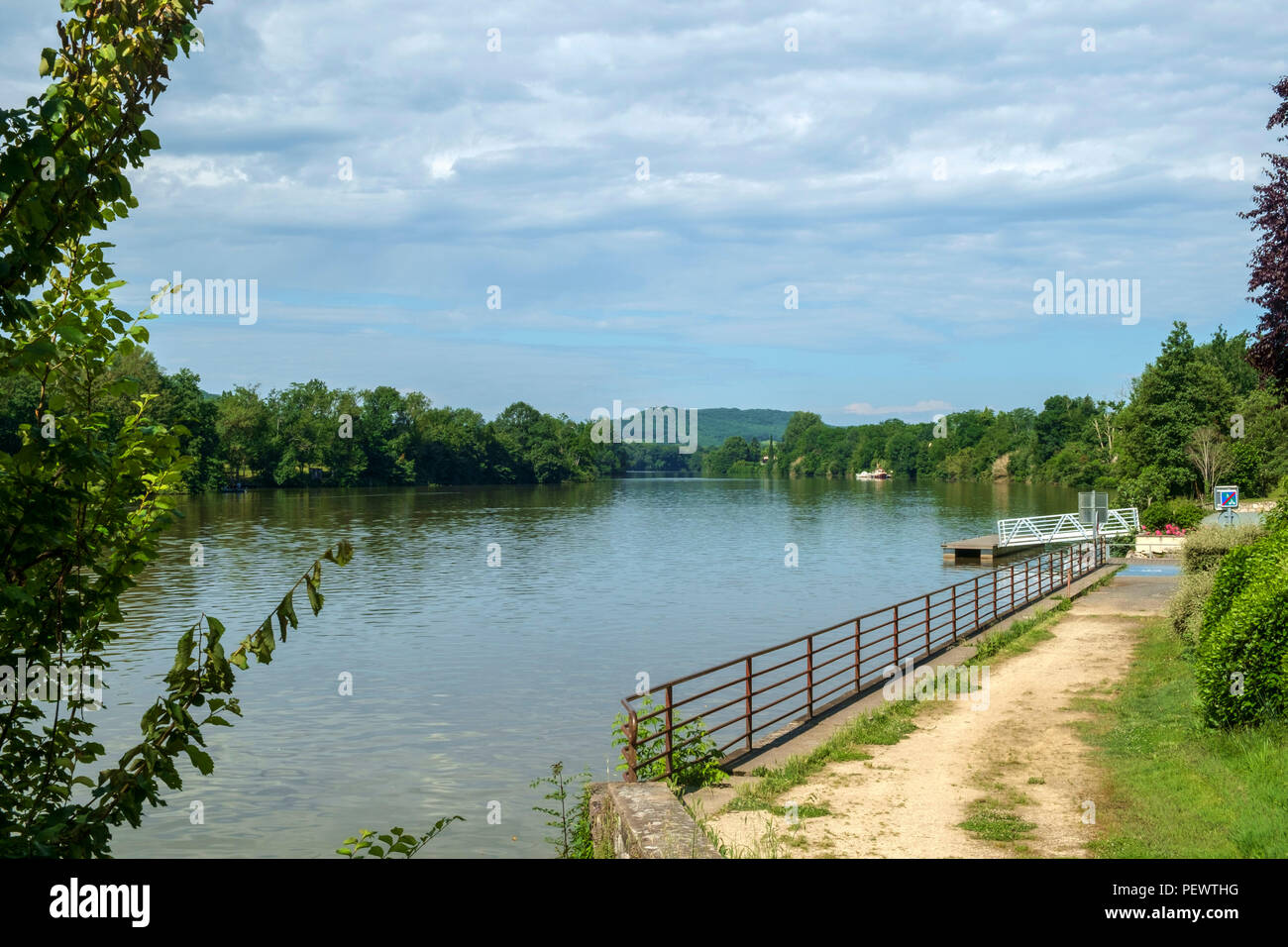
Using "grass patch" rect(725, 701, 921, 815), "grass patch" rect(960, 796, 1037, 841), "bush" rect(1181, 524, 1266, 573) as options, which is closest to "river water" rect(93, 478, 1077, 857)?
"grass patch" rect(725, 701, 921, 815)

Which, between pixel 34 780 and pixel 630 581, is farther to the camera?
pixel 630 581

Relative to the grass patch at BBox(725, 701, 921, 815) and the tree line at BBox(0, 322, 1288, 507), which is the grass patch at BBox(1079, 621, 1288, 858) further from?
the tree line at BBox(0, 322, 1288, 507)

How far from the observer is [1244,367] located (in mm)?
108625

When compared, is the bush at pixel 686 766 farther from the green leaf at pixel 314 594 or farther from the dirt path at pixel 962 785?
the green leaf at pixel 314 594

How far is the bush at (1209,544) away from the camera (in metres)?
22.5

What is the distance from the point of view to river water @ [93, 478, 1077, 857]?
15.6 m

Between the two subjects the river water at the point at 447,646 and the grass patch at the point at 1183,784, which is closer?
the grass patch at the point at 1183,784

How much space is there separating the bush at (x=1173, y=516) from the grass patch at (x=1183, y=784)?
37.0 metres

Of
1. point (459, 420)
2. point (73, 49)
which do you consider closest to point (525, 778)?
point (73, 49)

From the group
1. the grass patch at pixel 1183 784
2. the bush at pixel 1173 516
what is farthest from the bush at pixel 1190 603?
the bush at pixel 1173 516

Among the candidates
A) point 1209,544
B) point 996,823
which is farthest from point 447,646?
point 996,823

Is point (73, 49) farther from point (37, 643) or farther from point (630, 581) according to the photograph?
point (630, 581)
